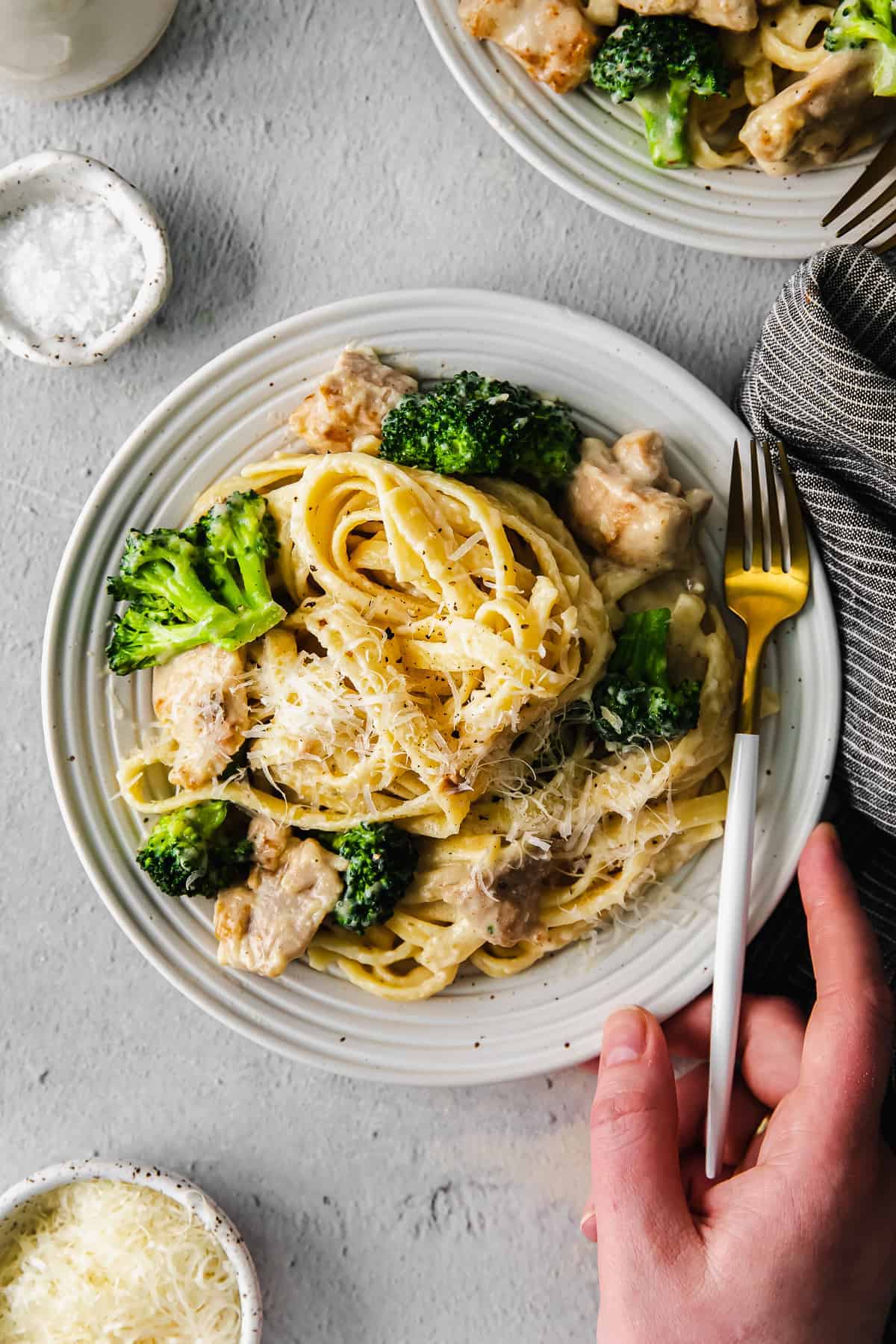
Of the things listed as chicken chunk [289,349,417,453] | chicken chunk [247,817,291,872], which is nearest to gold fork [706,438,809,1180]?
chicken chunk [289,349,417,453]

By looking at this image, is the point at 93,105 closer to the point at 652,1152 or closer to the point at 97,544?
the point at 97,544

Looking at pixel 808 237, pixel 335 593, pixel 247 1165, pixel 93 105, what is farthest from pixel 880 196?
pixel 247 1165

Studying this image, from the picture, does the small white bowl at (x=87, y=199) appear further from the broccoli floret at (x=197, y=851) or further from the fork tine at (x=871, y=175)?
the fork tine at (x=871, y=175)

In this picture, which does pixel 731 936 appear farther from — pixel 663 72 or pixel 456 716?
pixel 663 72

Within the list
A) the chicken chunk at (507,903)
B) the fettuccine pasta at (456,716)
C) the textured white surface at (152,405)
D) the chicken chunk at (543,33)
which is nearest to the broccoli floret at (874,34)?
the textured white surface at (152,405)

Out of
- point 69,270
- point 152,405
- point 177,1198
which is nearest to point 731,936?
point 177,1198

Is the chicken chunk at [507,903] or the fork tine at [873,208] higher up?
the fork tine at [873,208]

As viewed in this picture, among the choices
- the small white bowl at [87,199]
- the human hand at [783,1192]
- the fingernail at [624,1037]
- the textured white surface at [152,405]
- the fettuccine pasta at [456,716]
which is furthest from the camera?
the textured white surface at [152,405]
